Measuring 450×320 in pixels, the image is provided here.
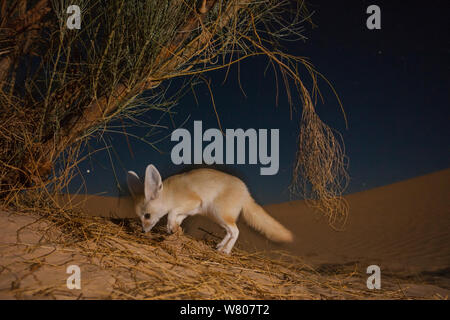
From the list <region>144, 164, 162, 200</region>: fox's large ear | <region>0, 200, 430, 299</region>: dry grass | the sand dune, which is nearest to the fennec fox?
<region>144, 164, 162, 200</region>: fox's large ear

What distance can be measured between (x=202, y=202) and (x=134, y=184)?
98cm

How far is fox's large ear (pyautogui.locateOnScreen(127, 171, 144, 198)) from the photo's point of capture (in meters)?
4.19

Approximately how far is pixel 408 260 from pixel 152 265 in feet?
21.2

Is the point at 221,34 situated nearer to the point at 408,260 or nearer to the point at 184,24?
the point at 184,24

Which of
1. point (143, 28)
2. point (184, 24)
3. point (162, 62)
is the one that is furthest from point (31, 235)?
point (184, 24)

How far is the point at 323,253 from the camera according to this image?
765 centimetres

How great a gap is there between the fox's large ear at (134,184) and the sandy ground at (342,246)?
0.58m

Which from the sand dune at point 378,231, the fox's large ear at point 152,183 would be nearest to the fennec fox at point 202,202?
the fox's large ear at point 152,183

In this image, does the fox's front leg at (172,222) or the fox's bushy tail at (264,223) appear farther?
the fox's bushy tail at (264,223)

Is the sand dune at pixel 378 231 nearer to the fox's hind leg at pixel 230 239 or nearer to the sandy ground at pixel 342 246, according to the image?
the sandy ground at pixel 342 246

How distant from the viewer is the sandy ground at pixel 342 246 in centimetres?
193

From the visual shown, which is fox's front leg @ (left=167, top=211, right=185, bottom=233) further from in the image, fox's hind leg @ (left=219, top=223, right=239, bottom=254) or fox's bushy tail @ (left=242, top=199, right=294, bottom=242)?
fox's bushy tail @ (left=242, top=199, right=294, bottom=242)

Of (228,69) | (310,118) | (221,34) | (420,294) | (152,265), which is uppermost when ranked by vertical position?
(221,34)

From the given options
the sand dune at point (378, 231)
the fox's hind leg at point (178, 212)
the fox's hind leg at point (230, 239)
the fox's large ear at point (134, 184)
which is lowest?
the sand dune at point (378, 231)
